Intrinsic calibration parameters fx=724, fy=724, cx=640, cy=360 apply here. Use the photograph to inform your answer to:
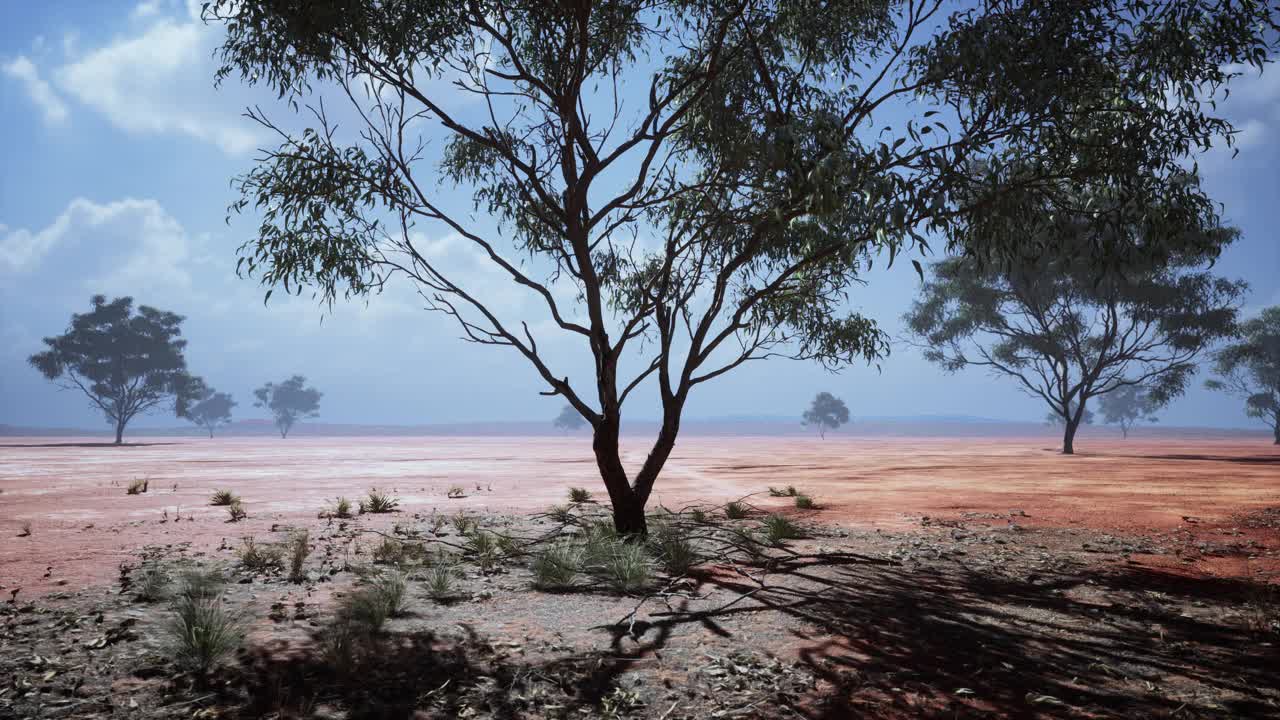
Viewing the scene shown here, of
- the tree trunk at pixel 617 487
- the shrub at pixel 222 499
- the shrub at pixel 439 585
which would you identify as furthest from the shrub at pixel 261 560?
the shrub at pixel 222 499

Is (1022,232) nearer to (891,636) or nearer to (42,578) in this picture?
(891,636)

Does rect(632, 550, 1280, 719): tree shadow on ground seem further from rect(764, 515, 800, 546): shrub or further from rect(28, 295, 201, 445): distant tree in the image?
rect(28, 295, 201, 445): distant tree

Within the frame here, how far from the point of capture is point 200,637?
5305 millimetres

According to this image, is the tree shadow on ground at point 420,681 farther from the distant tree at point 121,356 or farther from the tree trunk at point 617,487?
the distant tree at point 121,356

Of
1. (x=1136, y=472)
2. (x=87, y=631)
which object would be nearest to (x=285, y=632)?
(x=87, y=631)

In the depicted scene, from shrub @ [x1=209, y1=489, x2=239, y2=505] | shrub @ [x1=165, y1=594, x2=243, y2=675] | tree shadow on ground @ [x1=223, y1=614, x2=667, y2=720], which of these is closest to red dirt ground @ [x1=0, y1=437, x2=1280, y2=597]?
shrub @ [x1=209, y1=489, x2=239, y2=505]

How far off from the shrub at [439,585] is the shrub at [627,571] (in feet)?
5.80

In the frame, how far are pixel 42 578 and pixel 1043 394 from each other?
159 feet

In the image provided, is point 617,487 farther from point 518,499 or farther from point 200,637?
point 518,499

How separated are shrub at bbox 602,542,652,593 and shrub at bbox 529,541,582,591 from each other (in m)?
0.40

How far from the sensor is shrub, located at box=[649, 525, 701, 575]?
8891 mm

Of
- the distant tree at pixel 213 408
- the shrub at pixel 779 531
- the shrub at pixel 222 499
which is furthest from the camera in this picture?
the distant tree at pixel 213 408

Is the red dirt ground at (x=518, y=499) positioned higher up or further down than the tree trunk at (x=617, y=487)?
further down

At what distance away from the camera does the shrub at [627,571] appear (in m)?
8.02
